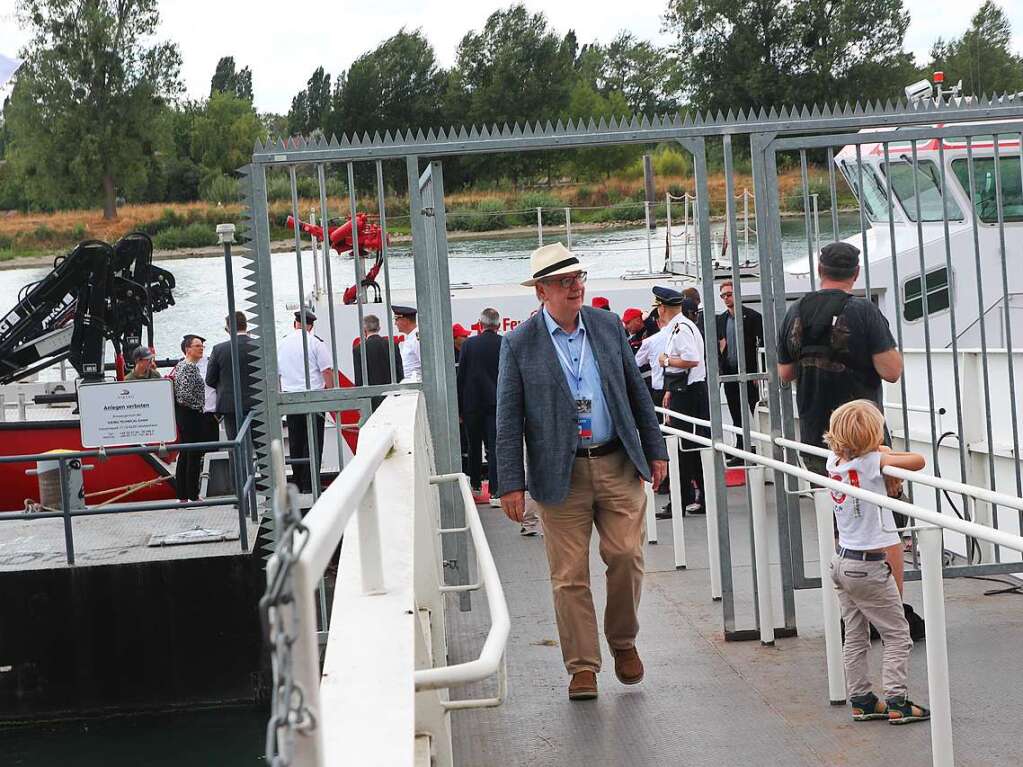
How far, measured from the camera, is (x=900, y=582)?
201 inches

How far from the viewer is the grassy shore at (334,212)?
121ft

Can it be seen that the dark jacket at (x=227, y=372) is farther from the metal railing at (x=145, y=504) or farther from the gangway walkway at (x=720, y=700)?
the gangway walkway at (x=720, y=700)

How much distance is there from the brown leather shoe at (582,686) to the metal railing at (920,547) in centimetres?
94

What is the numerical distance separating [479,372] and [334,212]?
22.7m

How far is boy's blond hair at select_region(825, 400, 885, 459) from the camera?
4727mm

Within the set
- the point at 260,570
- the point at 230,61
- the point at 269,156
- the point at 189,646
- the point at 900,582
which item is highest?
the point at 230,61

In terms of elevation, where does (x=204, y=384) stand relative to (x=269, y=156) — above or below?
below

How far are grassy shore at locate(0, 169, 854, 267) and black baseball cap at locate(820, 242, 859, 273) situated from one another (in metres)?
25.4

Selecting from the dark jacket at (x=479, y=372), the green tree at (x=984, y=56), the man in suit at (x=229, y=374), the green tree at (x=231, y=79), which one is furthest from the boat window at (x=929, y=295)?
the green tree at (x=231, y=79)

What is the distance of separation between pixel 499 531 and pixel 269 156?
465cm

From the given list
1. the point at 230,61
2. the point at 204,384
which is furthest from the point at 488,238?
the point at 230,61

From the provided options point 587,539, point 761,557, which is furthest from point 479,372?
point 587,539

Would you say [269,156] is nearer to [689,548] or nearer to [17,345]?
[689,548]

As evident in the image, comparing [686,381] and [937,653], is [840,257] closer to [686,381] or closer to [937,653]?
[937,653]
